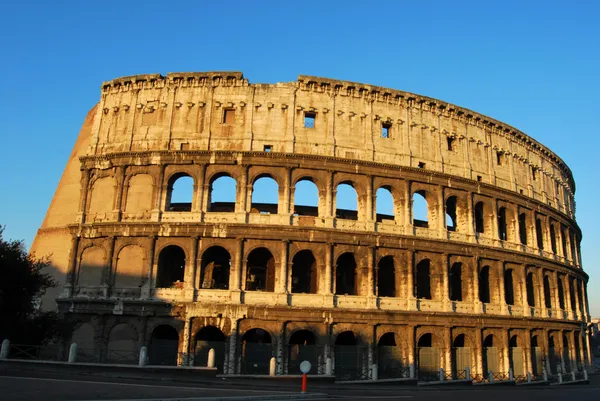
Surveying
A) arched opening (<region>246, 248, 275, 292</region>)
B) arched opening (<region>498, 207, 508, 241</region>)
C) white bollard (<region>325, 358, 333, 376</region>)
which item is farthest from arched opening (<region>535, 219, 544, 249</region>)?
arched opening (<region>246, 248, 275, 292</region>)

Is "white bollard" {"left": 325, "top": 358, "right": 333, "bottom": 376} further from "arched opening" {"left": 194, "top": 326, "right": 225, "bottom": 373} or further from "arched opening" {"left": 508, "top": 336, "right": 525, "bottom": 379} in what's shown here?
"arched opening" {"left": 508, "top": 336, "right": 525, "bottom": 379}

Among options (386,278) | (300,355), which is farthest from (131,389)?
(386,278)

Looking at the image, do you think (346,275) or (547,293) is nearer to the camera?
(346,275)

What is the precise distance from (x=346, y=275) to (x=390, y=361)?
204 inches

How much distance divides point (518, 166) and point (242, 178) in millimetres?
19250

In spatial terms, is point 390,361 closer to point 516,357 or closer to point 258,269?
point 258,269

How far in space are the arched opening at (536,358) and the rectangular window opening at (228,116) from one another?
73.0 ft

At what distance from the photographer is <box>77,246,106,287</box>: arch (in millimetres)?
25750

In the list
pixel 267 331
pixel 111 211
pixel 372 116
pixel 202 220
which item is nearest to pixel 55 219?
pixel 111 211

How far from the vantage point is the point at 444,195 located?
2911 centimetres

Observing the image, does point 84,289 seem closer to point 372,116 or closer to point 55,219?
point 55,219

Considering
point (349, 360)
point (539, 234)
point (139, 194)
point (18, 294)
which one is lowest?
point (349, 360)

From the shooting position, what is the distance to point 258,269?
90.9 ft

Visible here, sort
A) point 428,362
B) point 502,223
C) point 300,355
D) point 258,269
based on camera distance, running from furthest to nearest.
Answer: point 502,223 < point 258,269 < point 428,362 < point 300,355
